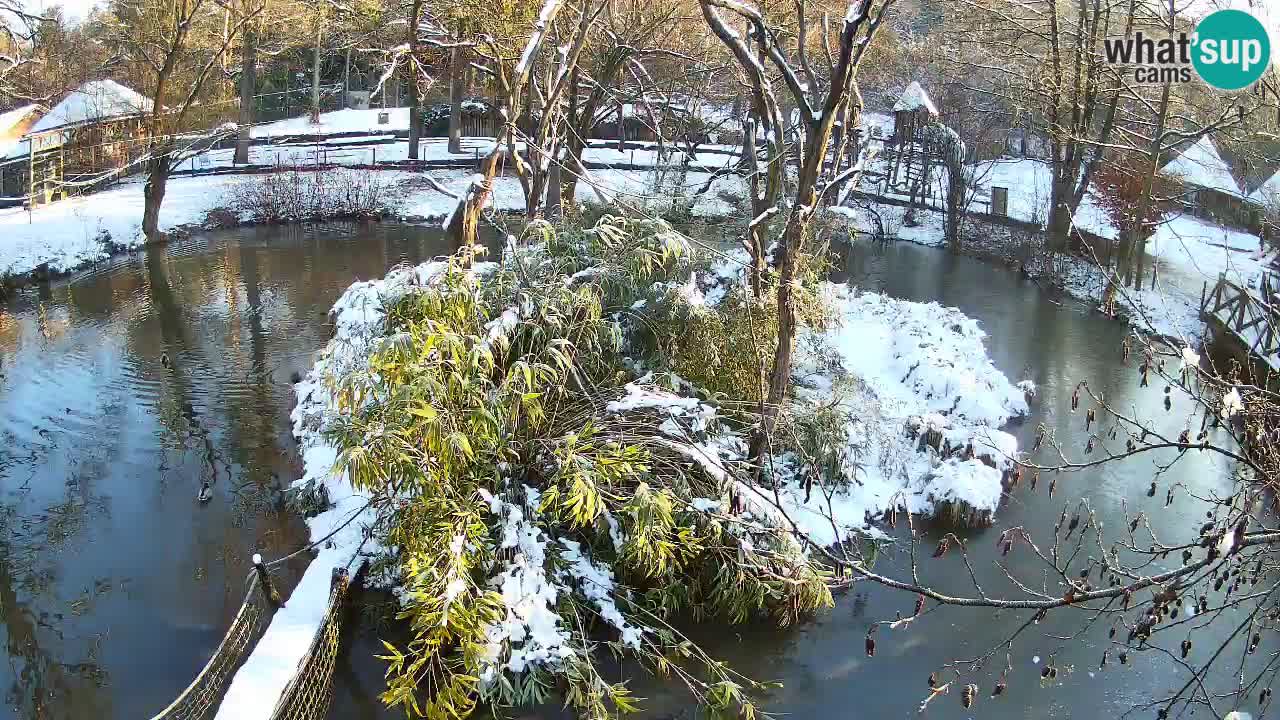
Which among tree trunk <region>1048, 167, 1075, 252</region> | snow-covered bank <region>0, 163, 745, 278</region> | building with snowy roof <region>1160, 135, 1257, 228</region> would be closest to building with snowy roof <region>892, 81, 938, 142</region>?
tree trunk <region>1048, 167, 1075, 252</region>

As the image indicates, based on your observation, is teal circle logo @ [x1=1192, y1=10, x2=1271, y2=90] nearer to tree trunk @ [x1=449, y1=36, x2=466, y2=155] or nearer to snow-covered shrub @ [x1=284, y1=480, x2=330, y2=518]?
snow-covered shrub @ [x1=284, y1=480, x2=330, y2=518]

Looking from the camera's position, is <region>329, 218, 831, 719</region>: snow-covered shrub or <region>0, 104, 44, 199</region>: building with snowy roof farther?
<region>0, 104, 44, 199</region>: building with snowy roof

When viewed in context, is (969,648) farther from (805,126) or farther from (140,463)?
(140,463)

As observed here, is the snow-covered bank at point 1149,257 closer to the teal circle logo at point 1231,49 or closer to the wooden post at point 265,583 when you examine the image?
the teal circle logo at point 1231,49

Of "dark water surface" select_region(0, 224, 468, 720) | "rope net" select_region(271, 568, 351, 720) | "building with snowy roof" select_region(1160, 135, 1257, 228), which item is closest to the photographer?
"rope net" select_region(271, 568, 351, 720)

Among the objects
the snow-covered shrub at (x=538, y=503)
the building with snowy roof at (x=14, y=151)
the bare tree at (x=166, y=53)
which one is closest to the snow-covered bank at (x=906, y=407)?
the snow-covered shrub at (x=538, y=503)

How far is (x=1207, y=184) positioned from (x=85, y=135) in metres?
25.3

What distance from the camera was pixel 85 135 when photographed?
25.1 m

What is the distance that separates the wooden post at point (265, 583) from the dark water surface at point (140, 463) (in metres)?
0.54

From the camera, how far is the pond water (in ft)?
27.1

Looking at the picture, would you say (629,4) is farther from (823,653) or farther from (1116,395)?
(823,653)

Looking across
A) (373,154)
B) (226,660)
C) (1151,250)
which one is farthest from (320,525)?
(373,154)

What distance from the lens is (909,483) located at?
448 inches

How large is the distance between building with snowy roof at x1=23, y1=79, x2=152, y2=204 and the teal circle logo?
21.1 m
